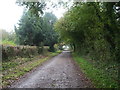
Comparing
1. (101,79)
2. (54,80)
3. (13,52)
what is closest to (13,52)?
(13,52)

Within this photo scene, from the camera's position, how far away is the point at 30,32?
106 feet

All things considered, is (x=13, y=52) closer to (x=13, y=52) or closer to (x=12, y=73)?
(x=13, y=52)

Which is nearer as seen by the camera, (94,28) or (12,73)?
(12,73)

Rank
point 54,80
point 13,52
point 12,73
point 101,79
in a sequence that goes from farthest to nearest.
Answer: point 13,52 → point 12,73 → point 54,80 → point 101,79

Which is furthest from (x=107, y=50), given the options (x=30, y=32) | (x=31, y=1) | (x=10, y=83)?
(x=30, y=32)

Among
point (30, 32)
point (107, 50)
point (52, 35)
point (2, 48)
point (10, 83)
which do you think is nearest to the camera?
point (10, 83)

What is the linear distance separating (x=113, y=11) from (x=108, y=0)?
724 mm

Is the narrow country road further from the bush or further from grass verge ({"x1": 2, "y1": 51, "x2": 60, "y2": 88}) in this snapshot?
the bush

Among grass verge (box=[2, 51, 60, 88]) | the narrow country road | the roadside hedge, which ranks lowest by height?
the narrow country road

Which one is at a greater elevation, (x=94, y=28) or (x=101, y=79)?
(x=94, y=28)

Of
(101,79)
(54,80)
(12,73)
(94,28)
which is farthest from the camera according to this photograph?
(94,28)

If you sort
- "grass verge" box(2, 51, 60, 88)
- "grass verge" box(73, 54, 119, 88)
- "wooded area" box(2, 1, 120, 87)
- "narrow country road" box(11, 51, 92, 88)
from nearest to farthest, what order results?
"grass verge" box(73, 54, 119, 88) < "narrow country road" box(11, 51, 92, 88) < "grass verge" box(2, 51, 60, 88) < "wooded area" box(2, 1, 120, 87)

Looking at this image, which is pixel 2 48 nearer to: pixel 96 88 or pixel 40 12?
pixel 40 12

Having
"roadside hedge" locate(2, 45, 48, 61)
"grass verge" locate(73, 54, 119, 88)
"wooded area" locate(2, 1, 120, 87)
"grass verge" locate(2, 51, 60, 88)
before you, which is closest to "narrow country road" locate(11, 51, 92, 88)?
"grass verge" locate(73, 54, 119, 88)
